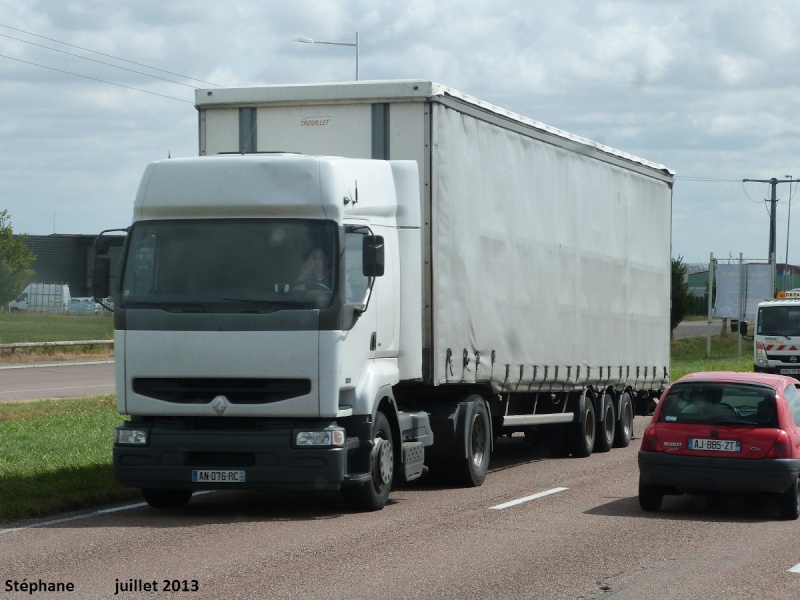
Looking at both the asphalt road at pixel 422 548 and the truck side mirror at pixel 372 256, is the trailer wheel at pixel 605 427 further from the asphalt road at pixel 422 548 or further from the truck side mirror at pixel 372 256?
the truck side mirror at pixel 372 256

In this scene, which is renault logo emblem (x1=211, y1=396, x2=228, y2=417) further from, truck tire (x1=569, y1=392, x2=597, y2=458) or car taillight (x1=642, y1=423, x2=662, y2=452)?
truck tire (x1=569, y1=392, x2=597, y2=458)

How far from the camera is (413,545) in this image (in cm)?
1030

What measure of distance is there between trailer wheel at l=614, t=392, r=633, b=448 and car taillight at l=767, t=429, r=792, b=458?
8.59 m

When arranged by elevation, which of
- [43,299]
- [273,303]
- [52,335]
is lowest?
[52,335]

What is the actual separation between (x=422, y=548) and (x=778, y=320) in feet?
105

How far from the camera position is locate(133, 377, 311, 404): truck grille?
11562 mm

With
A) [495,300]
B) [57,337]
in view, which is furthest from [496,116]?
[57,337]

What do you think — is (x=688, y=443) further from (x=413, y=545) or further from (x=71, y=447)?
(x=71, y=447)

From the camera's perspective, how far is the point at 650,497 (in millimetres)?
12820

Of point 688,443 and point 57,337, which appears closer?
point 688,443

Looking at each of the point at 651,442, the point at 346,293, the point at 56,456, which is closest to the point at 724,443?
the point at 651,442

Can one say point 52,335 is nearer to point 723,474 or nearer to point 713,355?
point 713,355

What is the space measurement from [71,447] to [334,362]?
7073 mm

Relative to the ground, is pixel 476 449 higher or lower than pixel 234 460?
lower
